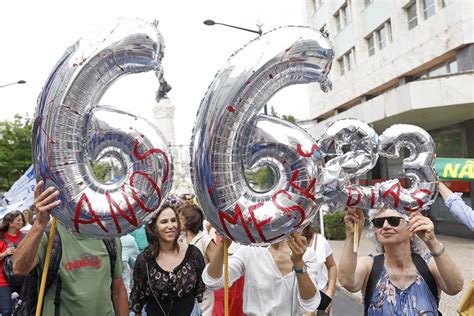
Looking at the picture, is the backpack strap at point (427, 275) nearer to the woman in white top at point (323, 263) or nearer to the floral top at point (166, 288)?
the woman in white top at point (323, 263)

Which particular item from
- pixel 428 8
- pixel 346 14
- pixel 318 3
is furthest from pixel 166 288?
pixel 318 3

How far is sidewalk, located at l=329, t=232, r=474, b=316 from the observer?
6062mm

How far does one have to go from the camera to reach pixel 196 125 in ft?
5.99

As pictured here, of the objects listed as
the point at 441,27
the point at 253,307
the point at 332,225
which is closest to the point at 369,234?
the point at 253,307

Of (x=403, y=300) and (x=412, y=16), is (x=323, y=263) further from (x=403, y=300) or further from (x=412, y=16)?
(x=412, y=16)

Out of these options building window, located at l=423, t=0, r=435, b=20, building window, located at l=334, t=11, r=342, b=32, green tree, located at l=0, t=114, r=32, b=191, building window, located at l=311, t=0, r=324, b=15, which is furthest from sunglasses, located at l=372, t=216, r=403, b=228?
green tree, located at l=0, t=114, r=32, b=191

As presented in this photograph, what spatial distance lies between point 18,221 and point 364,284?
450 cm

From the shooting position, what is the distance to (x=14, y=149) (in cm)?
2775

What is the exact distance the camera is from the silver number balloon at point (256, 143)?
1.78 m

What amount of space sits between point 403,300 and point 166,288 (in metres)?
1.59

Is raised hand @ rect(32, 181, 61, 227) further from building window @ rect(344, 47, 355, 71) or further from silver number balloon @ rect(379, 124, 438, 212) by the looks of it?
building window @ rect(344, 47, 355, 71)

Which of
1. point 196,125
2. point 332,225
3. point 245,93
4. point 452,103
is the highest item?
point 452,103

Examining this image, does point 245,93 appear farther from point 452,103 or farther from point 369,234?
point 452,103

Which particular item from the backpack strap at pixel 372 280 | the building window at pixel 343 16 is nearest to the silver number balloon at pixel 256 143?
the backpack strap at pixel 372 280
